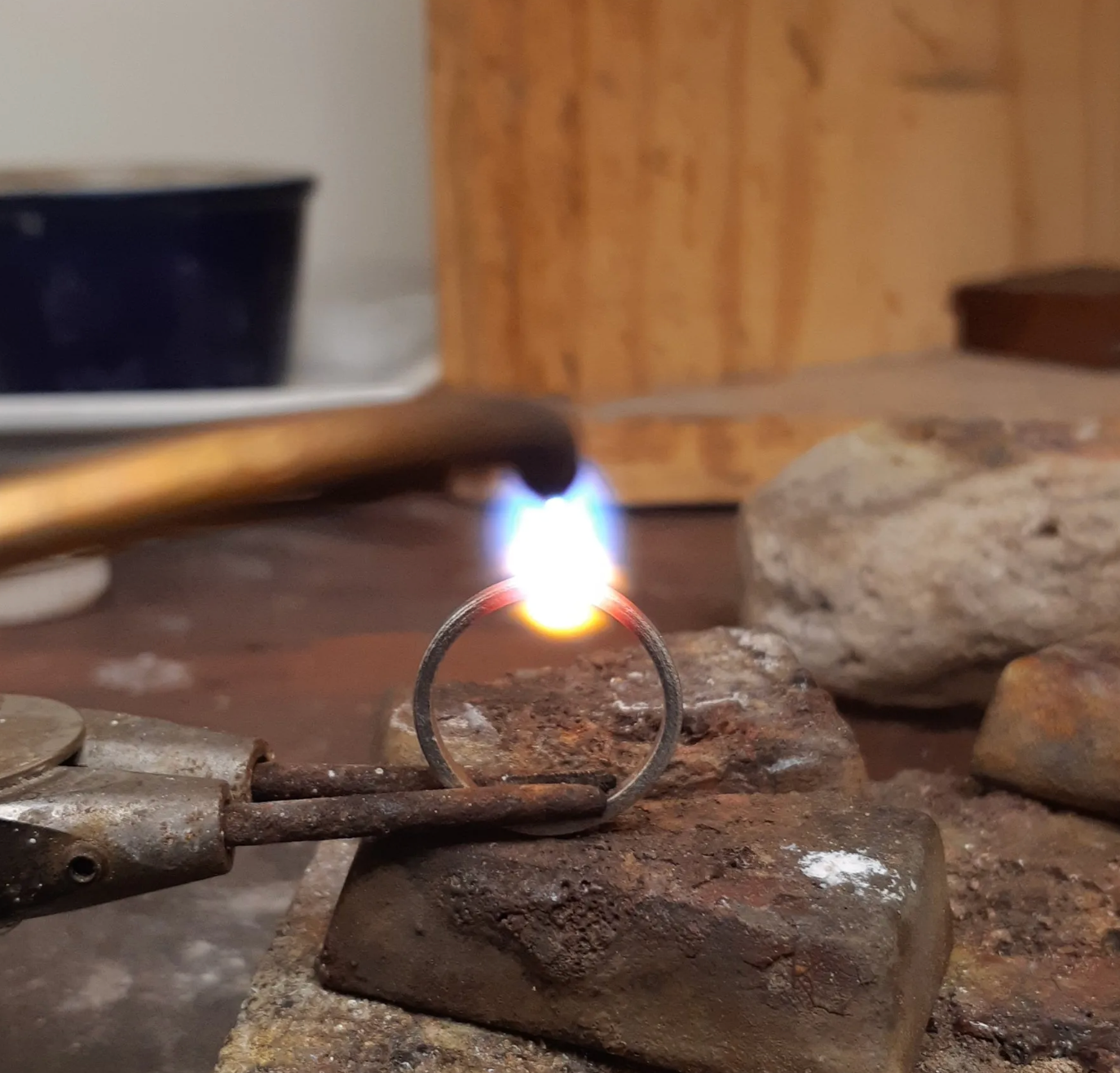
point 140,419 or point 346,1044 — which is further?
point 140,419

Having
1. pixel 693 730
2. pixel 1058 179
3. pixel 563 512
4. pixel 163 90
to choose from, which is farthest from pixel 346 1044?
pixel 163 90

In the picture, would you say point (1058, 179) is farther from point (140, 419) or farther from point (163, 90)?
point (163, 90)

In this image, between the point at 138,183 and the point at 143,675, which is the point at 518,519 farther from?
the point at 138,183

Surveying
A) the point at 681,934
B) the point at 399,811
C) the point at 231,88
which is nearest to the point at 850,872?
the point at 681,934

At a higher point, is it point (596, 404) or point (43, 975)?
point (596, 404)

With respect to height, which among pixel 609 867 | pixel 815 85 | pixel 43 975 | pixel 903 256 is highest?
pixel 815 85
